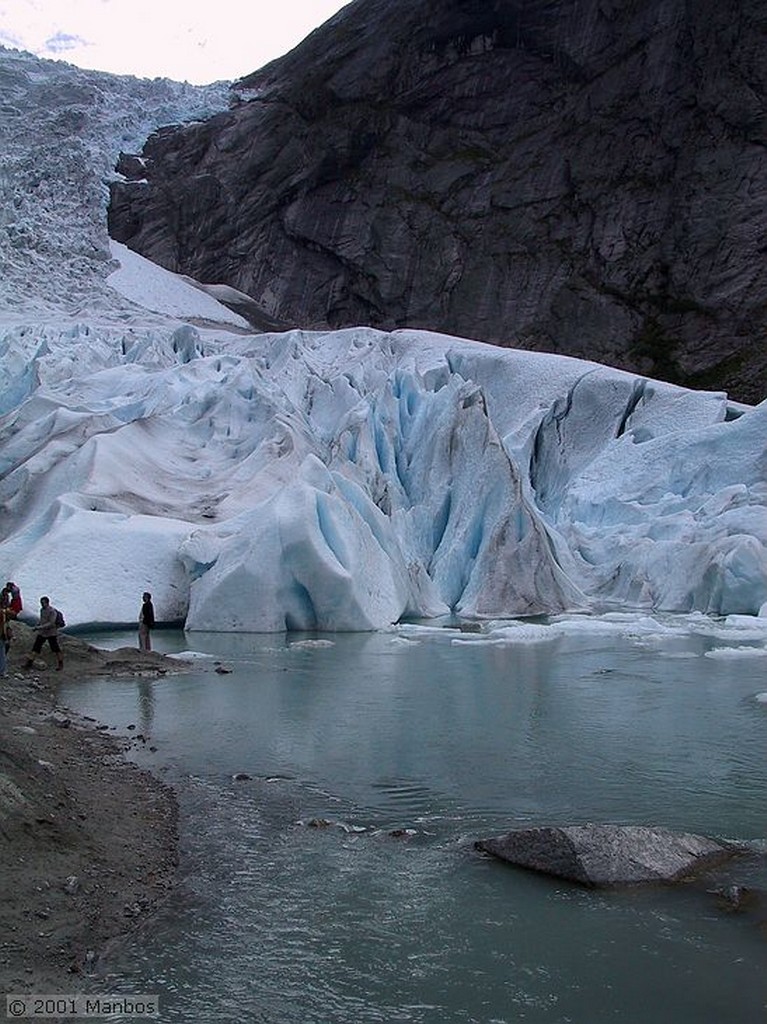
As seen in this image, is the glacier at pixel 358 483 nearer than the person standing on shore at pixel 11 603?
No

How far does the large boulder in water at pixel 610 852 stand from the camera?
385cm

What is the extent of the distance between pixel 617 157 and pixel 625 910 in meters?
41.3

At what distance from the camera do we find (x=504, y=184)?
1631 inches

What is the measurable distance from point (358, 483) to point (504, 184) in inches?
1160

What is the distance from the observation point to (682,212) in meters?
39.2

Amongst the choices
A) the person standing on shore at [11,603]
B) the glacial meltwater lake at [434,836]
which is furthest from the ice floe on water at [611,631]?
the person standing on shore at [11,603]

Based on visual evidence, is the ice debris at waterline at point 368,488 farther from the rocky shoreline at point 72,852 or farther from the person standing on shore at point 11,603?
the rocky shoreline at point 72,852

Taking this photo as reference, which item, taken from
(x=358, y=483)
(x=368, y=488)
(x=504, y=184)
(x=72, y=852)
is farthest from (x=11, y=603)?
(x=504, y=184)

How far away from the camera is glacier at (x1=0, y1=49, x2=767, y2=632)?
505 inches

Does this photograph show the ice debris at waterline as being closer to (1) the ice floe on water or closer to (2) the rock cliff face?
(1) the ice floe on water

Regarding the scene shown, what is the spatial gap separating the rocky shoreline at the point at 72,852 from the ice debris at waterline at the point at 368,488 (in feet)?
22.8

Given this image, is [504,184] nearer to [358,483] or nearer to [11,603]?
[358,483]

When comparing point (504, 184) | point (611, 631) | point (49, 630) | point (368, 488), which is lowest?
point (611, 631)

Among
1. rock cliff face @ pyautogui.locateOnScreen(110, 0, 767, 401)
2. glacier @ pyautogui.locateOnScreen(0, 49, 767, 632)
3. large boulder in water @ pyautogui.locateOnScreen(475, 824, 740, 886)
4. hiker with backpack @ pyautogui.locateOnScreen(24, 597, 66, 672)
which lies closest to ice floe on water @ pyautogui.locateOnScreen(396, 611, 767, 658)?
glacier @ pyautogui.locateOnScreen(0, 49, 767, 632)
